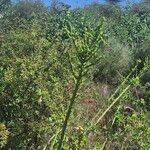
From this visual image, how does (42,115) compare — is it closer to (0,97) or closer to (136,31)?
(0,97)

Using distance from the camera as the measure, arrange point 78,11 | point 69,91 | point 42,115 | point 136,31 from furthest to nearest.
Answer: point 78,11
point 136,31
point 42,115
point 69,91

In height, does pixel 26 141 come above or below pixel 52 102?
below

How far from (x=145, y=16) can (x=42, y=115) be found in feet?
91.7

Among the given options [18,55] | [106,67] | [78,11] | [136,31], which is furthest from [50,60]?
[78,11]

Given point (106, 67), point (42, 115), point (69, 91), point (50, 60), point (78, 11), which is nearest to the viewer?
point (69, 91)

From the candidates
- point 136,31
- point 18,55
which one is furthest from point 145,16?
point 18,55

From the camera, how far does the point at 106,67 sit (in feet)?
88.1

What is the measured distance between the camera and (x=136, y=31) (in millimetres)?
34938

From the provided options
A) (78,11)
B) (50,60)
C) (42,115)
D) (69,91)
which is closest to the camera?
(69,91)

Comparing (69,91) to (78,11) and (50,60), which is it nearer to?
(50,60)

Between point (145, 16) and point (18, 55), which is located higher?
point (145, 16)

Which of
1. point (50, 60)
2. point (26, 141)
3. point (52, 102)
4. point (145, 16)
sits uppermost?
point (145, 16)

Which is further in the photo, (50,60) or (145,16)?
(145,16)

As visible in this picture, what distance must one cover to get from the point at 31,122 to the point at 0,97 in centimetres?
108
